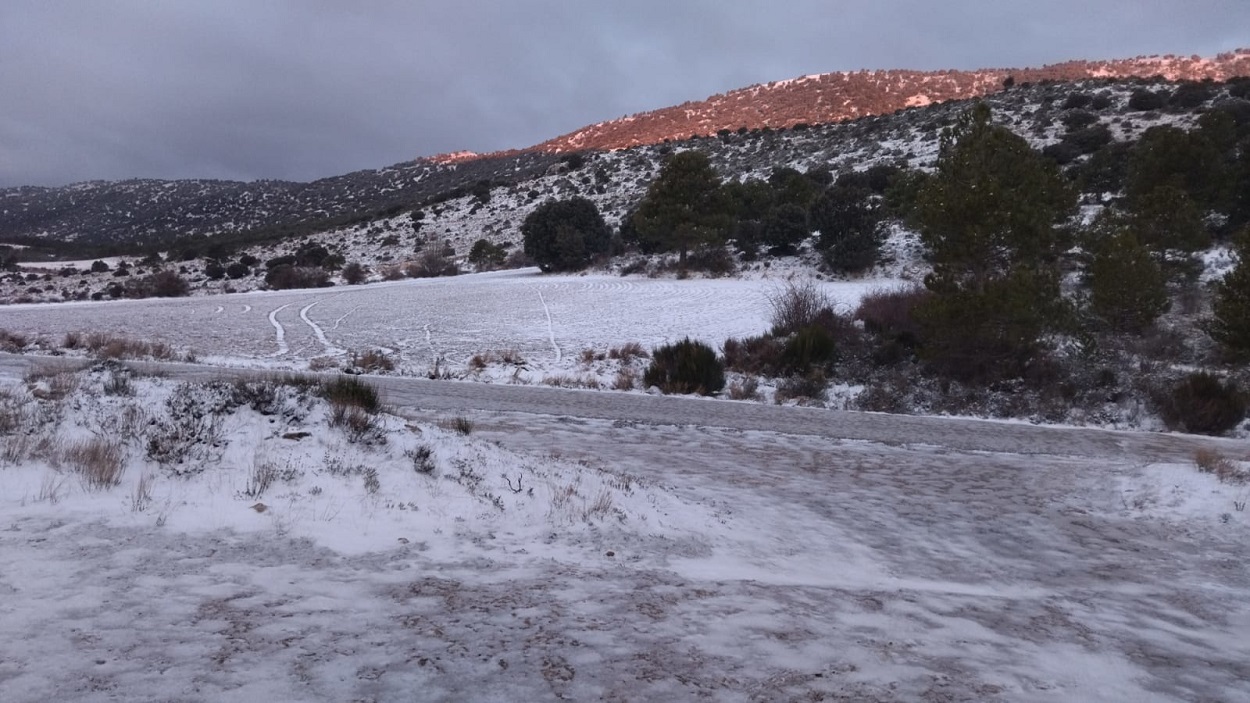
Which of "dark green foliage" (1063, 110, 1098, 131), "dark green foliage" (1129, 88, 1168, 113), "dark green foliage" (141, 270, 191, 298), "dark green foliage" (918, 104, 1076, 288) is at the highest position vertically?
"dark green foliage" (1129, 88, 1168, 113)

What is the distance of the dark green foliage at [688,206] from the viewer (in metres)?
34.3

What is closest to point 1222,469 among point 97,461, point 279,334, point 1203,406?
point 1203,406

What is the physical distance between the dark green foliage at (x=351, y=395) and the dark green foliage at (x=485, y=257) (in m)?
36.0

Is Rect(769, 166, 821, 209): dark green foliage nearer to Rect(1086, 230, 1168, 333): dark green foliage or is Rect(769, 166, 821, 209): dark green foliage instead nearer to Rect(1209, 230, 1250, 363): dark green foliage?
Rect(1086, 230, 1168, 333): dark green foliage

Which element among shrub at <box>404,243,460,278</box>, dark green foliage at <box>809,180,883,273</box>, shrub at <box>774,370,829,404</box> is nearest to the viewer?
shrub at <box>774,370,829,404</box>

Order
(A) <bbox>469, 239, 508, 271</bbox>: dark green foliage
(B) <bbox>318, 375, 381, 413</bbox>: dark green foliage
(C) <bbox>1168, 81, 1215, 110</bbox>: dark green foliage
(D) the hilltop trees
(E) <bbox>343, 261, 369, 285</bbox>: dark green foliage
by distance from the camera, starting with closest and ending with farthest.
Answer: (B) <bbox>318, 375, 381, 413</bbox>: dark green foliage < (D) the hilltop trees < (E) <bbox>343, 261, 369, 285</bbox>: dark green foliage < (A) <bbox>469, 239, 508, 271</bbox>: dark green foliage < (C) <bbox>1168, 81, 1215, 110</bbox>: dark green foliage

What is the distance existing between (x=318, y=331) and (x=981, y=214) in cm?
1817

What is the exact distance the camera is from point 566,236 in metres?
38.4

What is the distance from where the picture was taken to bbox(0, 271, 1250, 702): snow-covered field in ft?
12.6

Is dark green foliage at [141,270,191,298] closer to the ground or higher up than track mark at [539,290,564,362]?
higher up

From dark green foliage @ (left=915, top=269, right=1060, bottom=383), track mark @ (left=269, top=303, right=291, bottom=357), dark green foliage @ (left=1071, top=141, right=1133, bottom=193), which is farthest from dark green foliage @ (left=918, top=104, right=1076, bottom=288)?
dark green foliage @ (left=1071, top=141, right=1133, bottom=193)

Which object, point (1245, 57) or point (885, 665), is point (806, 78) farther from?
point (885, 665)

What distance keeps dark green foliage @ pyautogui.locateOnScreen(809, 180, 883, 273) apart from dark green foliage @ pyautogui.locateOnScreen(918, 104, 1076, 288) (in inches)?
445

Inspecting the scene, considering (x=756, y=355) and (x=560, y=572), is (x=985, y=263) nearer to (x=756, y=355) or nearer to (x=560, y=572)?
(x=756, y=355)
